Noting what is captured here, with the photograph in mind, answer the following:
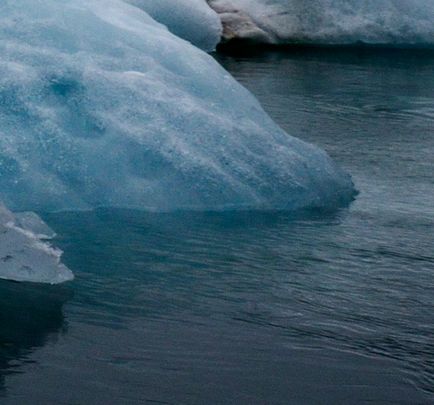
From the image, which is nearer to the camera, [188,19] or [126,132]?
[126,132]

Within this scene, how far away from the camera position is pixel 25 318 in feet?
13.2

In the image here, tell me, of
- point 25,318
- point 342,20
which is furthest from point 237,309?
point 342,20

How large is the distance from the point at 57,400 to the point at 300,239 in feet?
6.85

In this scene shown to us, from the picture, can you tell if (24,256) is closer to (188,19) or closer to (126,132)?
(126,132)

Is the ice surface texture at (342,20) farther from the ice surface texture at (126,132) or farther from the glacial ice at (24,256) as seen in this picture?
the glacial ice at (24,256)

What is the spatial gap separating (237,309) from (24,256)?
0.82m

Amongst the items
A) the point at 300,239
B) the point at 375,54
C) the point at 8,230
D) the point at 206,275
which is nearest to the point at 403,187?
the point at 300,239

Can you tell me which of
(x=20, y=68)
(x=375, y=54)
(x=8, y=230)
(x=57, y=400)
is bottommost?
(x=57, y=400)

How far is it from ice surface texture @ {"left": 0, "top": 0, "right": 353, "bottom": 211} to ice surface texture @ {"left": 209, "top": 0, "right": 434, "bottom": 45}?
901 cm

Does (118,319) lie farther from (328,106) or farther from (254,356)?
(328,106)

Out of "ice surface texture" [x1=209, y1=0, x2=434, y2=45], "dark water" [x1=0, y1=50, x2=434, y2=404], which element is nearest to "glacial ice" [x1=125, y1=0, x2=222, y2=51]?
"ice surface texture" [x1=209, y1=0, x2=434, y2=45]

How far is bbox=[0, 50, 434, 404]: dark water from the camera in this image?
11.5ft

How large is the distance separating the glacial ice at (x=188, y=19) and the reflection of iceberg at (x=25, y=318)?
7775 millimetres

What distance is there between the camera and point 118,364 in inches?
143
